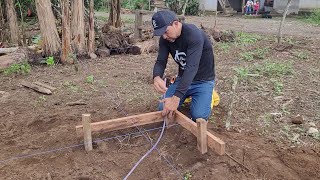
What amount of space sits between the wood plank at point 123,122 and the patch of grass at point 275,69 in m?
3.15

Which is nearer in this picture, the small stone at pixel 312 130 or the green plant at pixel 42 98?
the small stone at pixel 312 130

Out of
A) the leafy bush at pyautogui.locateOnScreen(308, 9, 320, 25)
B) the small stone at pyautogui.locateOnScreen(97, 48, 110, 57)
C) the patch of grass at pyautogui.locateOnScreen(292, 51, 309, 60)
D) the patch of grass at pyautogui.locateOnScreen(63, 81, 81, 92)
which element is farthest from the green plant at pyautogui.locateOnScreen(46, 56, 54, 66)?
the leafy bush at pyautogui.locateOnScreen(308, 9, 320, 25)

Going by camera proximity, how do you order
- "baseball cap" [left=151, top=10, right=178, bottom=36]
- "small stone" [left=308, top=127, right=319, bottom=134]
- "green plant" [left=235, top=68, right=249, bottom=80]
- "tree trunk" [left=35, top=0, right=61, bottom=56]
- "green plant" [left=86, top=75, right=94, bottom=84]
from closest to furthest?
"baseball cap" [left=151, top=10, right=178, bottom=36] < "small stone" [left=308, top=127, right=319, bottom=134] < "green plant" [left=86, top=75, right=94, bottom=84] < "green plant" [left=235, top=68, right=249, bottom=80] < "tree trunk" [left=35, top=0, right=61, bottom=56]

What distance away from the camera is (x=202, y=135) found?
10.3 ft

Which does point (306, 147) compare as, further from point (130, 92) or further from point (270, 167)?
point (130, 92)

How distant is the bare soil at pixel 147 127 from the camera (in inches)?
120

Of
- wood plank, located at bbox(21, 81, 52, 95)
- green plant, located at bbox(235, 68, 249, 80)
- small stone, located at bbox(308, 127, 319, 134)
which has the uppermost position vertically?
green plant, located at bbox(235, 68, 249, 80)

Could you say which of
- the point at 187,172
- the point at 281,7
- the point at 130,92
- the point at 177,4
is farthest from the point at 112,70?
the point at 281,7

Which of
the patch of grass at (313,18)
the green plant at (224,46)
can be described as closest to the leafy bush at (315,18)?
the patch of grass at (313,18)

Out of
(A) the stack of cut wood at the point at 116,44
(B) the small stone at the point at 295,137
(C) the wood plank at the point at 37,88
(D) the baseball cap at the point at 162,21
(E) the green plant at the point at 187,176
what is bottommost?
(E) the green plant at the point at 187,176

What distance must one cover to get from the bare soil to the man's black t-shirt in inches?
23.9

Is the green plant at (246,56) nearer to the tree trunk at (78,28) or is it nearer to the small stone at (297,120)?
the small stone at (297,120)

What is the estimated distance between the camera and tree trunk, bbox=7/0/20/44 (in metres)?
8.09

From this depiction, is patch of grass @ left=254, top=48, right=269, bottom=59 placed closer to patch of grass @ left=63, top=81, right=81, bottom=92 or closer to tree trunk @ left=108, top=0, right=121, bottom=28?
tree trunk @ left=108, top=0, right=121, bottom=28
